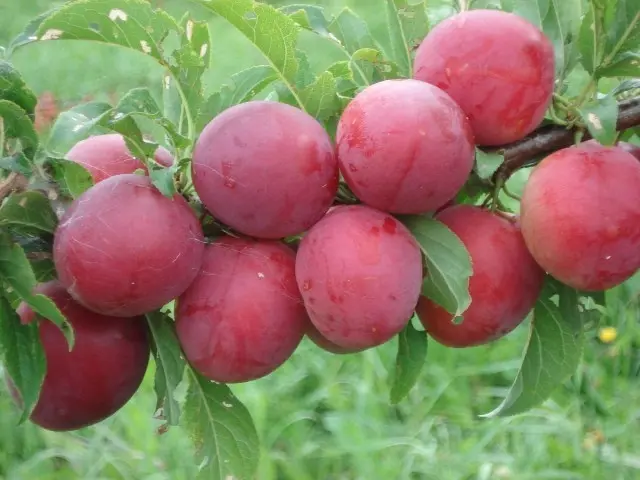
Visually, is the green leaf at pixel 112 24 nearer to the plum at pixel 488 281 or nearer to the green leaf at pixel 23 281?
the green leaf at pixel 23 281

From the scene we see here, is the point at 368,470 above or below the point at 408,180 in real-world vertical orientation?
below

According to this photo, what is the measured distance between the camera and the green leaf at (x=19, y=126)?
2.50 ft

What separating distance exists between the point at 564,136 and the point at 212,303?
0.42 meters

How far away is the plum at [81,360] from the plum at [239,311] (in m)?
0.06

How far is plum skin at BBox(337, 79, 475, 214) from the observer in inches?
30.1

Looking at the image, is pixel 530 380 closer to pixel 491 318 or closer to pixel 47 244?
pixel 491 318

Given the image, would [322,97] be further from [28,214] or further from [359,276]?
[28,214]

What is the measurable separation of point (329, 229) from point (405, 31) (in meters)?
0.28

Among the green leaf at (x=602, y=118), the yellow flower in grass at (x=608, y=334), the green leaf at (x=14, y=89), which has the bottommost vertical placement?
the yellow flower in grass at (x=608, y=334)

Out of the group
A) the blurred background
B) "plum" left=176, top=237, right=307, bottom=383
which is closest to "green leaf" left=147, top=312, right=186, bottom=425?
"plum" left=176, top=237, right=307, bottom=383

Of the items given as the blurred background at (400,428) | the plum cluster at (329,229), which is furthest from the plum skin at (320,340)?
the blurred background at (400,428)

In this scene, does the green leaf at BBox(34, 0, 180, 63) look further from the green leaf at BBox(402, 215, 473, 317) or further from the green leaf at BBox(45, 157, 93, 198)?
the green leaf at BBox(402, 215, 473, 317)

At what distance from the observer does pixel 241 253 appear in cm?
82

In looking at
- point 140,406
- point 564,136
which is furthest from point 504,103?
point 140,406
